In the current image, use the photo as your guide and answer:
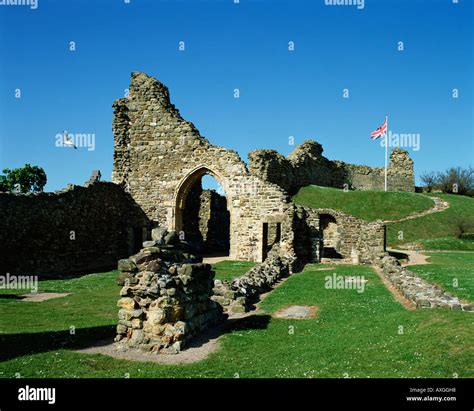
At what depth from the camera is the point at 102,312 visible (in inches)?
Result: 537

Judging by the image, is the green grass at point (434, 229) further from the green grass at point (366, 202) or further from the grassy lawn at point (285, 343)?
the grassy lawn at point (285, 343)

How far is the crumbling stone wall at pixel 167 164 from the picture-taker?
29.0 metres

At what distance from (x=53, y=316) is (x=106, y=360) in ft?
14.9

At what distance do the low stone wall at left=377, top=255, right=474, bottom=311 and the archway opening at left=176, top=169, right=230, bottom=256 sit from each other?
58.7ft

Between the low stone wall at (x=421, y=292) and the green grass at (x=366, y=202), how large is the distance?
21.5m

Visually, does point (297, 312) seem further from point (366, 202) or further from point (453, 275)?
point (366, 202)

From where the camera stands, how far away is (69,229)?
24.8m

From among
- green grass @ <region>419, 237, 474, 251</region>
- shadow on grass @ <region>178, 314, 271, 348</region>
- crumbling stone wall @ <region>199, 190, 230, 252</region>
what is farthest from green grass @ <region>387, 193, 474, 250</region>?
shadow on grass @ <region>178, 314, 271, 348</region>

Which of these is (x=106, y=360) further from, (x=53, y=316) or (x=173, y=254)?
(x=53, y=316)

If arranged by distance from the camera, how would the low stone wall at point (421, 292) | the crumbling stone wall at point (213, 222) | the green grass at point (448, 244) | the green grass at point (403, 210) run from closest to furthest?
1. the low stone wall at point (421, 292)
2. the green grass at point (448, 244)
3. the green grass at point (403, 210)
4. the crumbling stone wall at point (213, 222)

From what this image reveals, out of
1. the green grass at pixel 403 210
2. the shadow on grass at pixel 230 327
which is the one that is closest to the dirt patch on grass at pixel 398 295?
the shadow on grass at pixel 230 327

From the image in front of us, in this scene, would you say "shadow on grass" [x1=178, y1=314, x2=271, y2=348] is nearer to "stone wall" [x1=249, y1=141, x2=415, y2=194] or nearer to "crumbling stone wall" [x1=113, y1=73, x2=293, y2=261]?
"crumbling stone wall" [x1=113, y1=73, x2=293, y2=261]

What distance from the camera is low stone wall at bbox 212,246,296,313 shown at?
14488 mm

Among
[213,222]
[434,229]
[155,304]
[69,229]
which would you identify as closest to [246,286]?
[155,304]
